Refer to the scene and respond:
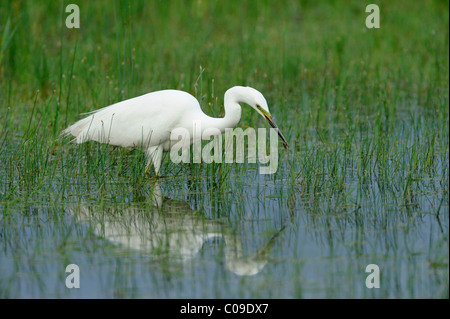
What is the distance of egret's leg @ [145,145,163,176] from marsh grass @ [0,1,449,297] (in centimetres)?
17

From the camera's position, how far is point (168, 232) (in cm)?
548

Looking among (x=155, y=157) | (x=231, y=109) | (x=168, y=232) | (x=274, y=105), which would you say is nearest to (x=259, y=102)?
(x=231, y=109)

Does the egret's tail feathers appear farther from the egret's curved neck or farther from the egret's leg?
the egret's curved neck

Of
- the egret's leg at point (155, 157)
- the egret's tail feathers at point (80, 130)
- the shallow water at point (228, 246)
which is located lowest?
the shallow water at point (228, 246)

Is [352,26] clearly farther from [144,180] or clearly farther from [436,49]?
[144,180]

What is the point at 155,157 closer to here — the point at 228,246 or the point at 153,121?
the point at 153,121

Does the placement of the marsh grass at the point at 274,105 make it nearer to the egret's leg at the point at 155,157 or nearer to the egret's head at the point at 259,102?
the egret's leg at the point at 155,157

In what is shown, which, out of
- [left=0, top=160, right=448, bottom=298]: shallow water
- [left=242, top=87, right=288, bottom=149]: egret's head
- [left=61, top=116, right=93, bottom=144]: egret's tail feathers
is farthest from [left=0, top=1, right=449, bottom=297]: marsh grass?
[left=242, top=87, right=288, bottom=149]: egret's head

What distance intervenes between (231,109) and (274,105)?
2.81 meters

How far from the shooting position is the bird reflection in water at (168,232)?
4.94 m

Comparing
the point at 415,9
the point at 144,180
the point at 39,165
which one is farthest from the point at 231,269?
the point at 415,9

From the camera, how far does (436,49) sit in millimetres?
11086

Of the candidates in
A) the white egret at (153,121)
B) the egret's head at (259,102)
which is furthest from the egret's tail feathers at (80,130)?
the egret's head at (259,102)

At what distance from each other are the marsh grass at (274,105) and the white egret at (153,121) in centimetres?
24
